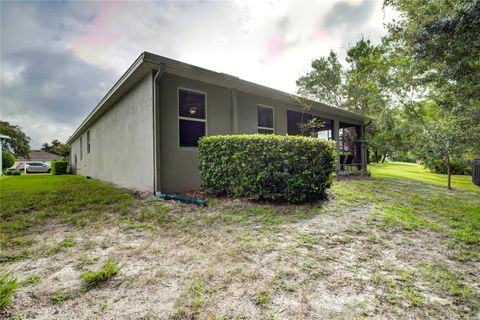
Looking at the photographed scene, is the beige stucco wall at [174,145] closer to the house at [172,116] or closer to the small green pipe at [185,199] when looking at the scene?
the house at [172,116]

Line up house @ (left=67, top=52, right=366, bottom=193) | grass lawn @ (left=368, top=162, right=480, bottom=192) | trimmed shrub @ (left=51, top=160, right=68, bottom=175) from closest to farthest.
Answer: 1. house @ (left=67, top=52, right=366, bottom=193)
2. grass lawn @ (left=368, top=162, right=480, bottom=192)
3. trimmed shrub @ (left=51, top=160, right=68, bottom=175)

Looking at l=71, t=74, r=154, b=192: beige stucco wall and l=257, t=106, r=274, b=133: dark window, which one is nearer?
l=71, t=74, r=154, b=192: beige stucco wall

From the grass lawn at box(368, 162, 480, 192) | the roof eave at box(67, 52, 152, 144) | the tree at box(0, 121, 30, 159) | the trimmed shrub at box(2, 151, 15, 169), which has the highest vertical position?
the tree at box(0, 121, 30, 159)

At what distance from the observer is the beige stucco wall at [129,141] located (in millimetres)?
5746

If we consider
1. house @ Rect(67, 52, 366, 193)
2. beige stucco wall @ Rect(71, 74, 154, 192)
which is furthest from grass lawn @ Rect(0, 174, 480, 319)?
beige stucco wall @ Rect(71, 74, 154, 192)

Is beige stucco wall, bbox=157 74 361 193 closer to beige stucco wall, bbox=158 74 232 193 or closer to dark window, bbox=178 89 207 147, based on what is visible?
beige stucco wall, bbox=158 74 232 193

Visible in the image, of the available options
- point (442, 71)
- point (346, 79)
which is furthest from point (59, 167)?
point (346, 79)

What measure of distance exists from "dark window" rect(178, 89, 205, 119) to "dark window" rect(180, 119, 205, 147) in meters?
0.20

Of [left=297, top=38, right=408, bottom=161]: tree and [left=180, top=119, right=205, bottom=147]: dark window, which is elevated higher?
[left=297, top=38, right=408, bottom=161]: tree

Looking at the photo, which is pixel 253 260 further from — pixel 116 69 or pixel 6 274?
pixel 116 69

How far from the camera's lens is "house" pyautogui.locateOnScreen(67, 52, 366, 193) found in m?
5.46

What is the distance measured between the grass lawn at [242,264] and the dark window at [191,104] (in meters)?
3.15

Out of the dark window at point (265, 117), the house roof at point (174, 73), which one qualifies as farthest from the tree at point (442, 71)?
the dark window at point (265, 117)

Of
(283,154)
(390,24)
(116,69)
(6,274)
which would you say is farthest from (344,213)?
(116,69)
